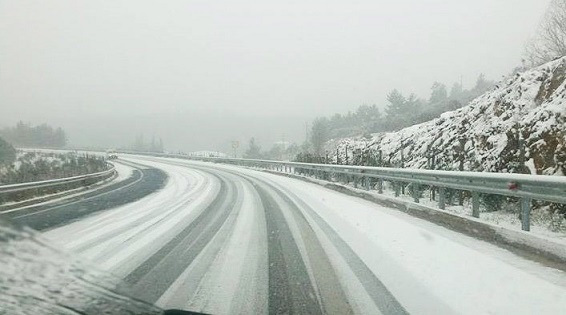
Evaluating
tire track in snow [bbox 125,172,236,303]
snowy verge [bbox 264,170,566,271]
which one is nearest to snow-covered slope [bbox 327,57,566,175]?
snowy verge [bbox 264,170,566,271]

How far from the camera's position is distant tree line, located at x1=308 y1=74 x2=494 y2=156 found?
86625 mm

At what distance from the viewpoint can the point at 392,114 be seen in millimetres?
106938

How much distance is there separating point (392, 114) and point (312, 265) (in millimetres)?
104694

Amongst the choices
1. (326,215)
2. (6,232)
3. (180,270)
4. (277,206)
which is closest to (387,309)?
(180,270)

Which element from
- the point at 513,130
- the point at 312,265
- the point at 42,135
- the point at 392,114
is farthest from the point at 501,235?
the point at 42,135

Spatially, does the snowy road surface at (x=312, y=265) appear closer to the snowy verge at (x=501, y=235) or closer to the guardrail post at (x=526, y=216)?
the snowy verge at (x=501, y=235)

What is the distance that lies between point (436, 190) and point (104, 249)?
12830 mm

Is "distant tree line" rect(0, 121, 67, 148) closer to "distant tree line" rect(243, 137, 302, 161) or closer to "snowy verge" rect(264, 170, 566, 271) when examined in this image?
"distant tree line" rect(243, 137, 302, 161)

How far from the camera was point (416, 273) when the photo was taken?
5473mm

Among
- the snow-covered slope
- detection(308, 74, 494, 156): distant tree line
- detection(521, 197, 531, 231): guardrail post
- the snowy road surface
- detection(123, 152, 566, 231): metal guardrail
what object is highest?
detection(308, 74, 494, 156): distant tree line

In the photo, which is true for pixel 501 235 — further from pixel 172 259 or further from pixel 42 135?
pixel 42 135

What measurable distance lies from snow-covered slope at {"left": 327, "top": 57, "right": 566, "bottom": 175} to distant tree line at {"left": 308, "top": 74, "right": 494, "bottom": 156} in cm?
4403

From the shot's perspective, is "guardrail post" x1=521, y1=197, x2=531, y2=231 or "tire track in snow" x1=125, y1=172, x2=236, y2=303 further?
"guardrail post" x1=521, y1=197, x2=531, y2=231

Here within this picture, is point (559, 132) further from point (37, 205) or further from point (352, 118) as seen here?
point (352, 118)
